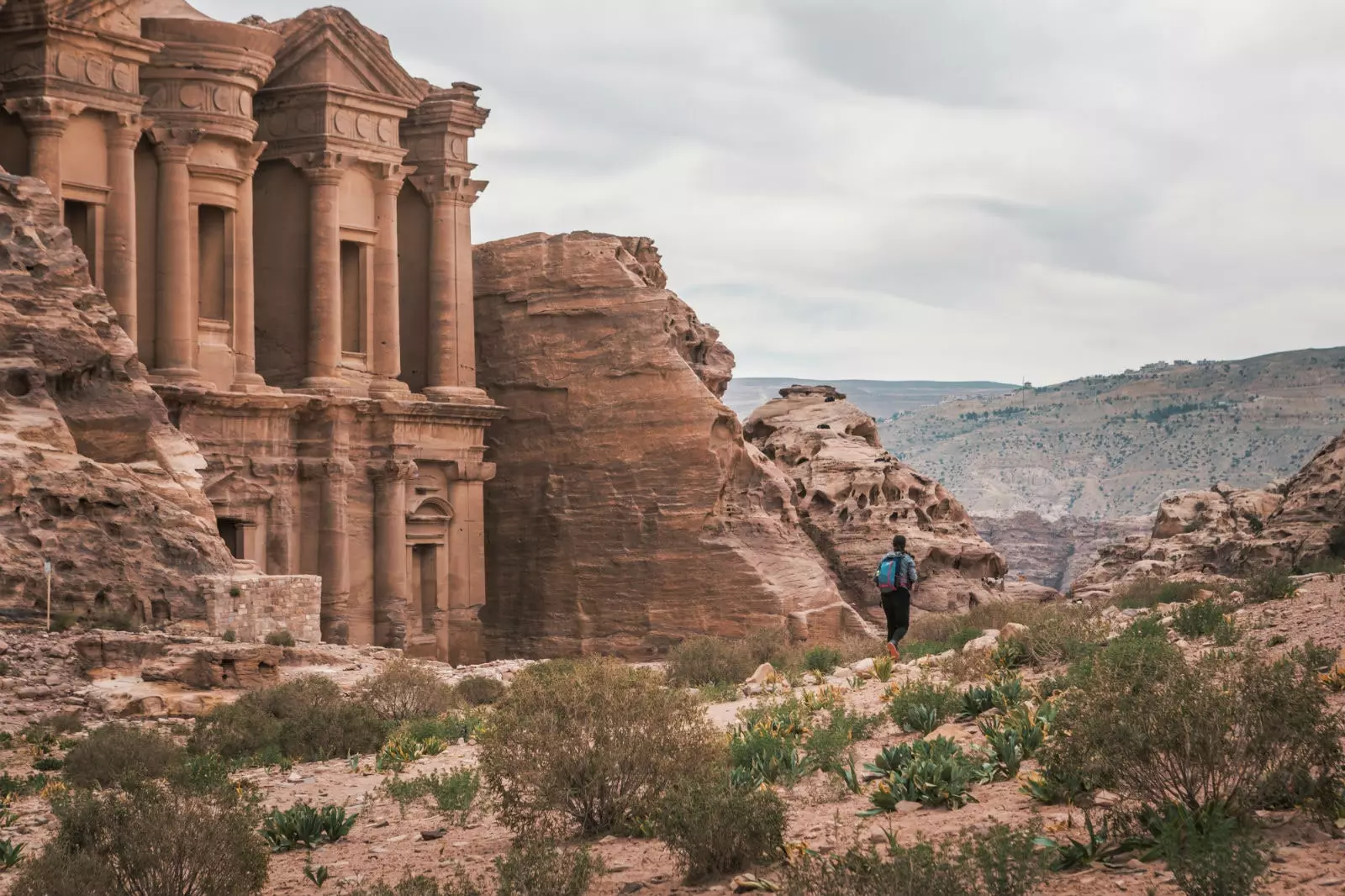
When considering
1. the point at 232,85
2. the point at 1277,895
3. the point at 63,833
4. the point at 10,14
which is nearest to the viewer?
the point at 1277,895

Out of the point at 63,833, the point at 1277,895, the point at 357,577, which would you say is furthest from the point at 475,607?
the point at 1277,895

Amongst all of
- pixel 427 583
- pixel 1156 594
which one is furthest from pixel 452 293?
pixel 1156 594

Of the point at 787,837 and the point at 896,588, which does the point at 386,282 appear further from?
the point at 787,837

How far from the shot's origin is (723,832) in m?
8.73

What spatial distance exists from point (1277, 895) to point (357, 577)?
28.0m

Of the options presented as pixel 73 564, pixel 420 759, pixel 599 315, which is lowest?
pixel 420 759

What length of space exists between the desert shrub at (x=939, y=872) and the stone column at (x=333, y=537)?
2567 centimetres

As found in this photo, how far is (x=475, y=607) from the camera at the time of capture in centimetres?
3525

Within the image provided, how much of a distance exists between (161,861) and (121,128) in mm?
22715

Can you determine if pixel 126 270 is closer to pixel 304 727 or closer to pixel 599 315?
pixel 599 315

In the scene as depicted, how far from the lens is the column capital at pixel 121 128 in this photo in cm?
2905

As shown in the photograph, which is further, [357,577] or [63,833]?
[357,577]

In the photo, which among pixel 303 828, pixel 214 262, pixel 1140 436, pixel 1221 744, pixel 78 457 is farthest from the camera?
pixel 1140 436

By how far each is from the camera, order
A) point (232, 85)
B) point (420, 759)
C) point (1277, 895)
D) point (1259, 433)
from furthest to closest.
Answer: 1. point (1259, 433)
2. point (232, 85)
3. point (420, 759)
4. point (1277, 895)
